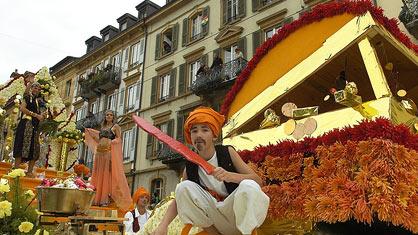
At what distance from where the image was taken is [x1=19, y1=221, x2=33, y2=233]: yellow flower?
2.74 m

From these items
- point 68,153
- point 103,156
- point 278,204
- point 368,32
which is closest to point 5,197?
point 278,204

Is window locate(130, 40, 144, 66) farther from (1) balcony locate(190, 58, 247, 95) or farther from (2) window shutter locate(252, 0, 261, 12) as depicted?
(2) window shutter locate(252, 0, 261, 12)

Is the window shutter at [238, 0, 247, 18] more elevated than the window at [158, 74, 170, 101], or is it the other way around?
the window shutter at [238, 0, 247, 18]

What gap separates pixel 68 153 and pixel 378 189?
821cm

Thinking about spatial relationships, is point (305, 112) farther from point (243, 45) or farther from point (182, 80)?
point (182, 80)

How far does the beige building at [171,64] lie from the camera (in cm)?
1875

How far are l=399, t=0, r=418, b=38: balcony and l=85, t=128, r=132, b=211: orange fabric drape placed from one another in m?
9.78

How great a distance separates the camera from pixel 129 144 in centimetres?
2417

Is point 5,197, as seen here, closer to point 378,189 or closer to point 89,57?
point 378,189

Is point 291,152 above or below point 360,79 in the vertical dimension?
below

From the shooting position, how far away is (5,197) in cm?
305

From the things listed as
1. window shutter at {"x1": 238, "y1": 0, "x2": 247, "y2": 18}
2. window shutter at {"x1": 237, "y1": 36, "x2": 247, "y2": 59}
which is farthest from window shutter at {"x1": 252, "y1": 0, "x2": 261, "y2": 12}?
window shutter at {"x1": 237, "y1": 36, "x2": 247, "y2": 59}

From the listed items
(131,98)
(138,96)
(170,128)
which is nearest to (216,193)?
(170,128)

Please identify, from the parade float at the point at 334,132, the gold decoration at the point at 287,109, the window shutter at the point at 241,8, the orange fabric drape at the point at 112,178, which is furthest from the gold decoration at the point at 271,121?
the window shutter at the point at 241,8
